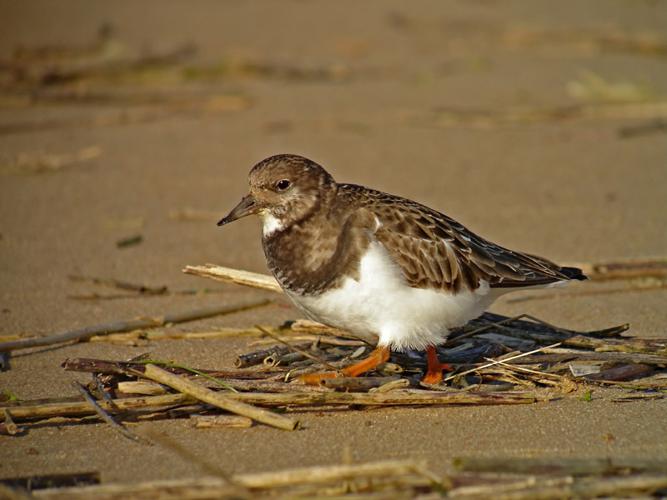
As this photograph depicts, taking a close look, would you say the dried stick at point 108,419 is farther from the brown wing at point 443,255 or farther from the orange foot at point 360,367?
the brown wing at point 443,255

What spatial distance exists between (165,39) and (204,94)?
5.72ft

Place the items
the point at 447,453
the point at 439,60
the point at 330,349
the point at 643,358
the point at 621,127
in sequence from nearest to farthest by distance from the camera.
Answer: the point at 447,453 → the point at 643,358 → the point at 330,349 → the point at 621,127 → the point at 439,60

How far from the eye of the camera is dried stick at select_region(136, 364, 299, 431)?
4.13m

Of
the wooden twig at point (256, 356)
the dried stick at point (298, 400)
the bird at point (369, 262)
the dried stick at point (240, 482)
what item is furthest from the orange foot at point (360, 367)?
the dried stick at point (240, 482)

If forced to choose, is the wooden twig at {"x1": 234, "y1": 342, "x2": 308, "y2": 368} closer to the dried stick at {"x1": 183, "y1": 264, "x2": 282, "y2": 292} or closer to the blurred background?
the dried stick at {"x1": 183, "y1": 264, "x2": 282, "y2": 292}

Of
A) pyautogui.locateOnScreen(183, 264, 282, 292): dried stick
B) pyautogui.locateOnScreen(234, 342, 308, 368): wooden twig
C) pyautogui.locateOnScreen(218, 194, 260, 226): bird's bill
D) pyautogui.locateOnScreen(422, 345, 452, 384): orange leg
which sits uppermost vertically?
pyautogui.locateOnScreen(218, 194, 260, 226): bird's bill

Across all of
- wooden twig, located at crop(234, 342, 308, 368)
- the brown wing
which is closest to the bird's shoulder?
the brown wing

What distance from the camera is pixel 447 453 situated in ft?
12.9

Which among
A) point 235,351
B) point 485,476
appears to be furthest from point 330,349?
point 485,476

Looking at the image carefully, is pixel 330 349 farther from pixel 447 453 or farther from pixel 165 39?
pixel 165 39

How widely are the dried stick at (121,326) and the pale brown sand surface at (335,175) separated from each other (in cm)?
6

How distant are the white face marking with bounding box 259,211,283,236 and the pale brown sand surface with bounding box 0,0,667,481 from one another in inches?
28.5

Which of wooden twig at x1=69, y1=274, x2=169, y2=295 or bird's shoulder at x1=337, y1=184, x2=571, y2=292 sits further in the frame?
wooden twig at x1=69, y1=274, x2=169, y2=295

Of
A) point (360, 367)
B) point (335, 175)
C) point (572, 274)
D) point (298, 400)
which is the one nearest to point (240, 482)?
point (298, 400)
